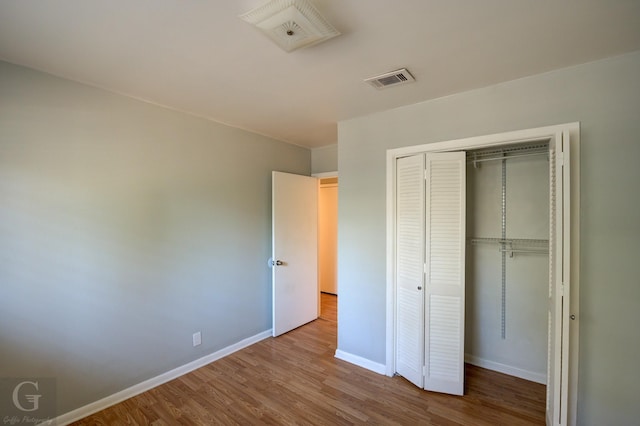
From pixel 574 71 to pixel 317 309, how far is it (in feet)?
12.4

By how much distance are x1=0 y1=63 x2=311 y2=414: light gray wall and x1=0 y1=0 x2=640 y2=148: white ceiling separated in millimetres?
348

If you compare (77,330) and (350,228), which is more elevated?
(350,228)

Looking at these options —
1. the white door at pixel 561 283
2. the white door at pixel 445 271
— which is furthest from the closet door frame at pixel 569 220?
the white door at pixel 445 271

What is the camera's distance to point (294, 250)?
3797 millimetres

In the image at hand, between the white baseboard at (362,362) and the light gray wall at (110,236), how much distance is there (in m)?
1.18

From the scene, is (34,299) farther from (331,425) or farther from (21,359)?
(331,425)

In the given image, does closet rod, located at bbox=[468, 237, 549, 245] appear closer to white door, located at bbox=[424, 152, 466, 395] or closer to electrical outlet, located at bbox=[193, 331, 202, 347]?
white door, located at bbox=[424, 152, 466, 395]

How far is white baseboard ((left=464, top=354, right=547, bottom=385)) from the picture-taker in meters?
2.55

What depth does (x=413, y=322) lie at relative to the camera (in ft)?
8.24

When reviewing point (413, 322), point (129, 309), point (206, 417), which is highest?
point (129, 309)

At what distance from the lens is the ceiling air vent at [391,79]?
2.02 meters

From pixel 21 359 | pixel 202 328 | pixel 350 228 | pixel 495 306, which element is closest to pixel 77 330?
pixel 21 359

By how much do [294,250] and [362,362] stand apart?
1571mm

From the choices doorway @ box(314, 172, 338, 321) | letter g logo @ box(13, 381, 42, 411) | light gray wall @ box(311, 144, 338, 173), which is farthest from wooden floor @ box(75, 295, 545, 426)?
doorway @ box(314, 172, 338, 321)
